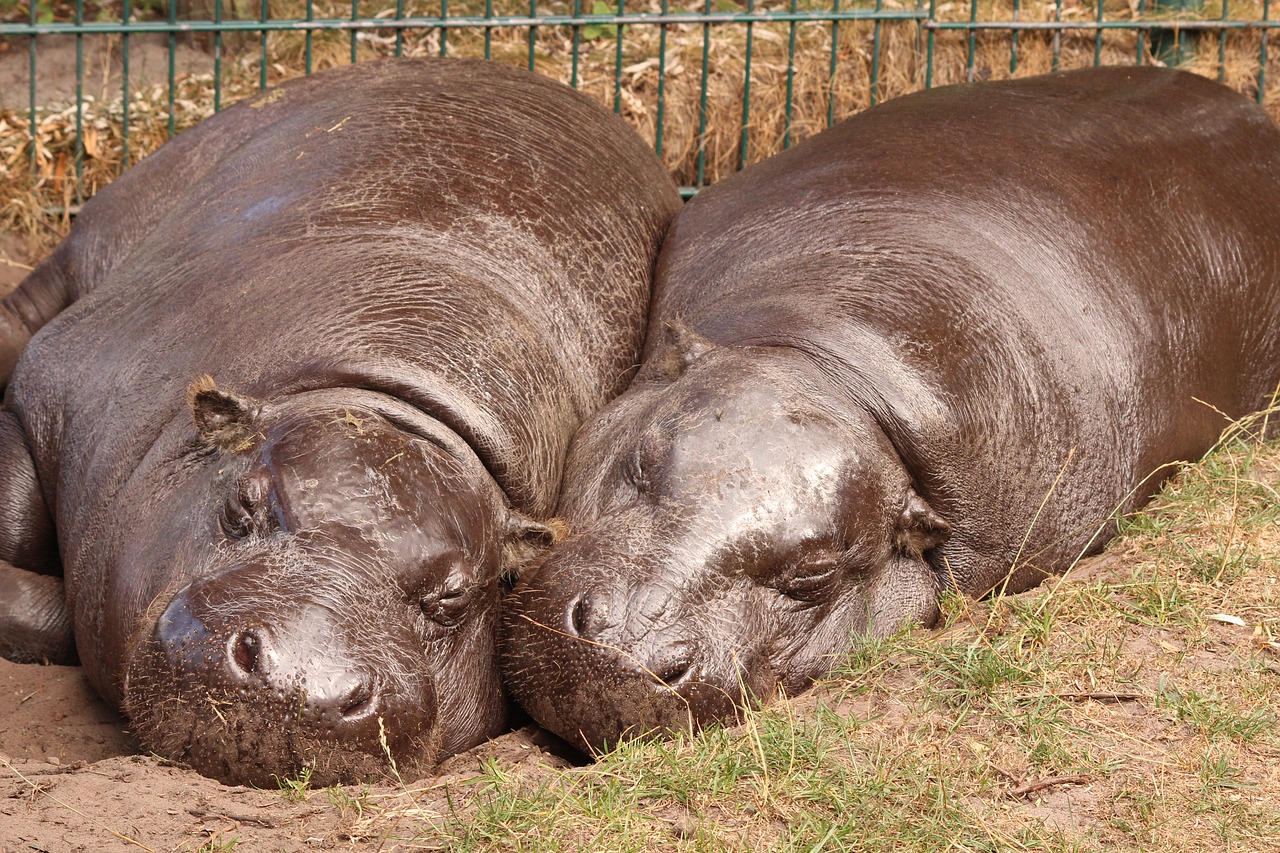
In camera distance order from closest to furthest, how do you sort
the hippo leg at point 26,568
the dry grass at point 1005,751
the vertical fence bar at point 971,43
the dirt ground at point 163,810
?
1. the dirt ground at point 163,810
2. the dry grass at point 1005,751
3. the hippo leg at point 26,568
4. the vertical fence bar at point 971,43

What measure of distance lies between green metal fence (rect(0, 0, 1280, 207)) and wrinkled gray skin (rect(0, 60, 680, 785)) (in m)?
1.43

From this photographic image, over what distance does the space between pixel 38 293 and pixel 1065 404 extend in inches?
173

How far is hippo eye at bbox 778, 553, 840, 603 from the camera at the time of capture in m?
4.25

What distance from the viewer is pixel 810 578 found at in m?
4.27

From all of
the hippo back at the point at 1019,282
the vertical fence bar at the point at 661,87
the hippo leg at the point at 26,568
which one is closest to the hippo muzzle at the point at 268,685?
the hippo leg at the point at 26,568

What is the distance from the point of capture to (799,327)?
15.8ft

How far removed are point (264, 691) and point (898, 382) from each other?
224 centimetres

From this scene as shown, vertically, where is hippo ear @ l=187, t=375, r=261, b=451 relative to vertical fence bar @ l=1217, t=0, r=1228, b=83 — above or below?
below

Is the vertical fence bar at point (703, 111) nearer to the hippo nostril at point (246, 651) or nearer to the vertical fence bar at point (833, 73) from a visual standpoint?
the vertical fence bar at point (833, 73)

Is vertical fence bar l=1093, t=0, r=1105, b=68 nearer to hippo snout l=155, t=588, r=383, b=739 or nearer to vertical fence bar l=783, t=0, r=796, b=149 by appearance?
vertical fence bar l=783, t=0, r=796, b=149

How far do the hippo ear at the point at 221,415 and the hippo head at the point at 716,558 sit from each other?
916mm

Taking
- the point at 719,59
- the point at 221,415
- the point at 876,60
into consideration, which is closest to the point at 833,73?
the point at 876,60

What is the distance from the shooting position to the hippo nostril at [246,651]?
344cm

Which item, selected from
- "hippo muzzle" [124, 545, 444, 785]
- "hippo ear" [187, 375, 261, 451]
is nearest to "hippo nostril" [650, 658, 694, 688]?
"hippo muzzle" [124, 545, 444, 785]
